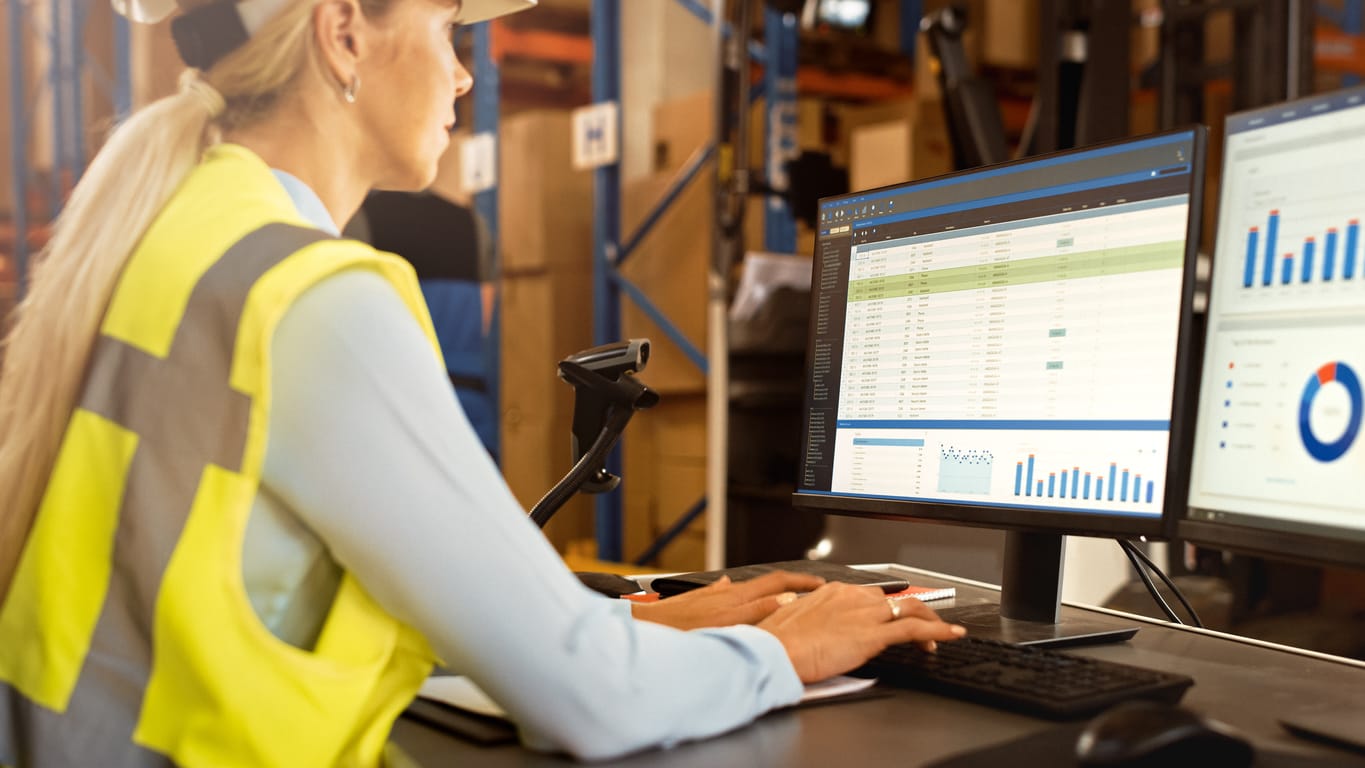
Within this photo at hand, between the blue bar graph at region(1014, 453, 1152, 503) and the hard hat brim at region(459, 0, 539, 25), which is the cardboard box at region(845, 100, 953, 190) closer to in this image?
the hard hat brim at region(459, 0, 539, 25)

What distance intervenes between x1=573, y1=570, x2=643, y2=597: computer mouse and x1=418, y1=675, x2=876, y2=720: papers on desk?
1.08ft

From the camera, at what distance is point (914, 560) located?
222 cm

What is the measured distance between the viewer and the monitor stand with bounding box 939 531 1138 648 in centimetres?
121

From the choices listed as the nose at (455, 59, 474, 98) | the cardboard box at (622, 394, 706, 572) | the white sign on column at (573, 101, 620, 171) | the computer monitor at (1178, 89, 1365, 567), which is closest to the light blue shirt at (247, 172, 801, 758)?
the nose at (455, 59, 474, 98)

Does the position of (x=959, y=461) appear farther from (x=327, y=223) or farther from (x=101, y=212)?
(x=101, y=212)

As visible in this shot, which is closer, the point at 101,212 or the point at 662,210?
the point at 101,212

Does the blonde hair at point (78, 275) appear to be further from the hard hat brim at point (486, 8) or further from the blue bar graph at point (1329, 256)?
the blue bar graph at point (1329, 256)

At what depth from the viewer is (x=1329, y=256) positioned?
3.07 ft

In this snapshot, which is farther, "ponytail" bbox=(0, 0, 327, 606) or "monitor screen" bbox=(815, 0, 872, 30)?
"monitor screen" bbox=(815, 0, 872, 30)

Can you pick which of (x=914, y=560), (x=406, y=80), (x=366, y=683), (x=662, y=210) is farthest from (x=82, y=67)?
(x=366, y=683)

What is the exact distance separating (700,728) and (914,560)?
4.78 feet

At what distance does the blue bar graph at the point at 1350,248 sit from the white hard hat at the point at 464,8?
0.78 meters

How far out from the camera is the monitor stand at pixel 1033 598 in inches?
47.6

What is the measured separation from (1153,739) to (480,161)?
4.45 meters
